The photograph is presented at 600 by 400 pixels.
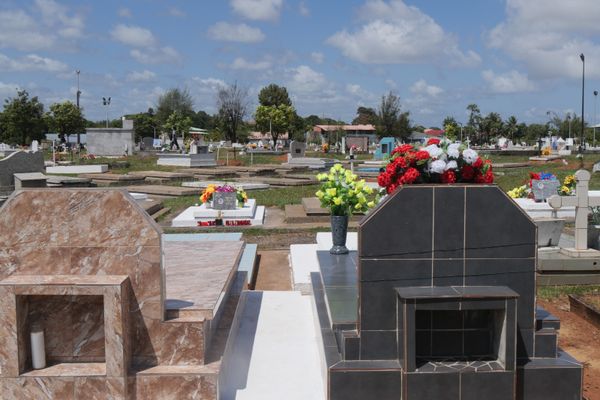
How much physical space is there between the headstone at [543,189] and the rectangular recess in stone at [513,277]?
10.8m

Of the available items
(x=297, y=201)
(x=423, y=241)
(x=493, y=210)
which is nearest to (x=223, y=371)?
(x=423, y=241)

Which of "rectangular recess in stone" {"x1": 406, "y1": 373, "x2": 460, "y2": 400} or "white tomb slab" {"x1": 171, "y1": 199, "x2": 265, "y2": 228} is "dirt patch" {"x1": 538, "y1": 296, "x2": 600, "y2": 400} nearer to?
"rectangular recess in stone" {"x1": 406, "y1": 373, "x2": 460, "y2": 400}

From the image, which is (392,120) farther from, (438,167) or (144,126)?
(438,167)

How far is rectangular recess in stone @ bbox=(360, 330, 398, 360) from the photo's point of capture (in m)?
4.58

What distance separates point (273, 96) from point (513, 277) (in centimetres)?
7720

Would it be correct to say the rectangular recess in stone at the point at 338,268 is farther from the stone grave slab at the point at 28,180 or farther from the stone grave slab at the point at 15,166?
the stone grave slab at the point at 15,166

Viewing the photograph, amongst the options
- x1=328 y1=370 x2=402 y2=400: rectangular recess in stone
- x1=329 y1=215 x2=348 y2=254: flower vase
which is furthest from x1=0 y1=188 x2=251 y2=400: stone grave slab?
x1=329 y1=215 x2=348 y2=254: flower vase

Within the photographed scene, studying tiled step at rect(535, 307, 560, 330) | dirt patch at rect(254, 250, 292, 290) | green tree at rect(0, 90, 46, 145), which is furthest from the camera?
green tree at rect(0, 90, 46, 145)

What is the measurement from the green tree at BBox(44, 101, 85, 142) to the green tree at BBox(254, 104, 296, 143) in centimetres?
2007

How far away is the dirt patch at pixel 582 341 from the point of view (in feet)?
17.0

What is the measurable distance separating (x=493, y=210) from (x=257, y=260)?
6.07m

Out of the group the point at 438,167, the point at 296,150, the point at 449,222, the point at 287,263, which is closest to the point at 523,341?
the point at 449,222

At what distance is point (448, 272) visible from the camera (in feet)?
15.3

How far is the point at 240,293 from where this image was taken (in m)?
6.70
